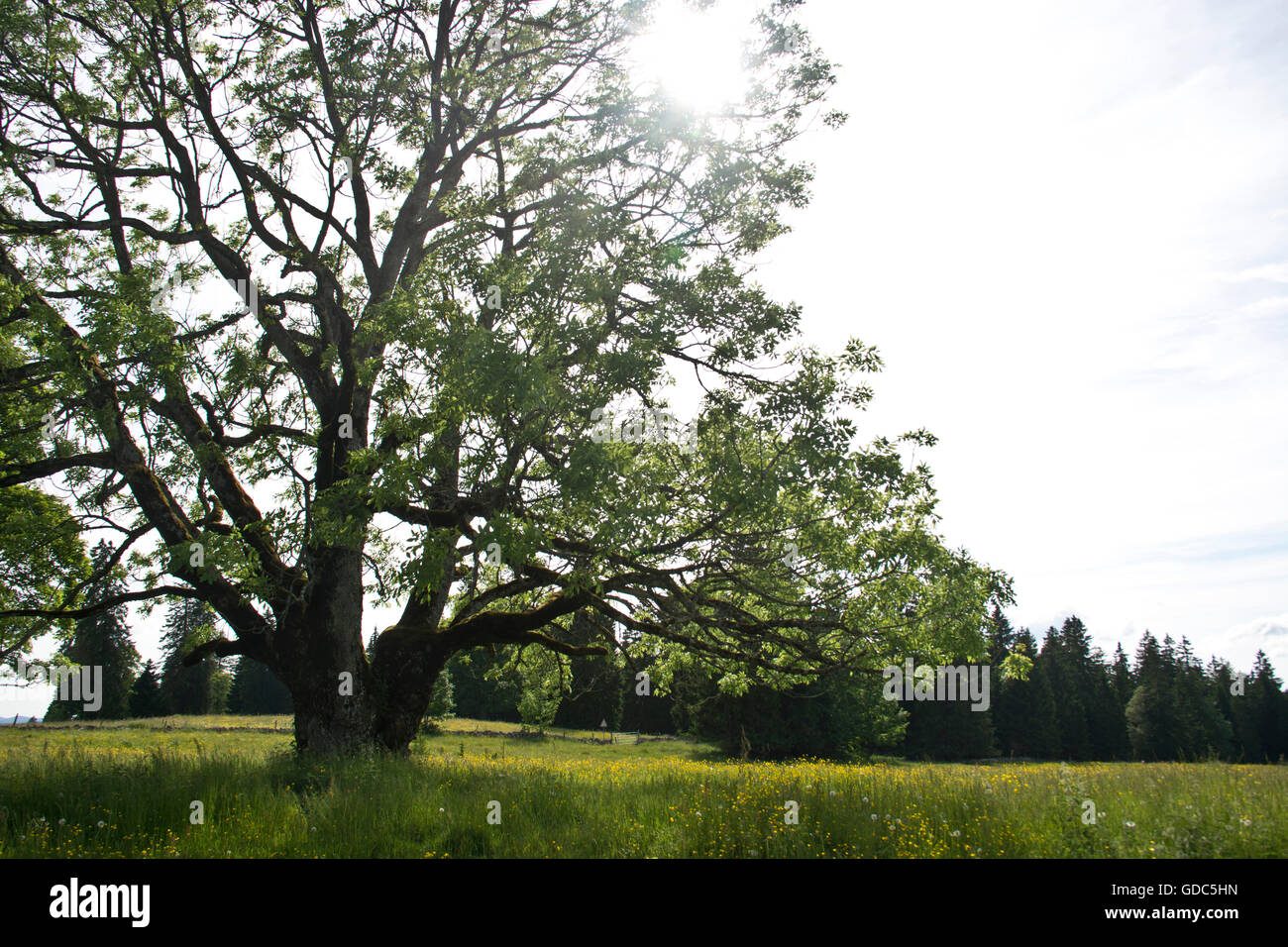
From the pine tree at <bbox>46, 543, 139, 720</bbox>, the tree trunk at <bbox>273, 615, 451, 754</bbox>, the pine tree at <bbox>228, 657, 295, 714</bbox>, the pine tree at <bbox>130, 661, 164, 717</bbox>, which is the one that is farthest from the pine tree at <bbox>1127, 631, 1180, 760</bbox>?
the pine tree at <bbox>130, 661, 164, 717</bbox>

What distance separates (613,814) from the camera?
865cm

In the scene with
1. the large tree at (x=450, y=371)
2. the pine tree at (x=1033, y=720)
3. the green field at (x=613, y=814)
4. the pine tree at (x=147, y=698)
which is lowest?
the pine tree at (x=1033, y=720)

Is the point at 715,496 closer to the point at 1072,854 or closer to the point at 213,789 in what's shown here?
the point at 1072,854

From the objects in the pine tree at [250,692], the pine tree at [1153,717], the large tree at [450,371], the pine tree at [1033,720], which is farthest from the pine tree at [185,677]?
the pine tree at [1153,717]

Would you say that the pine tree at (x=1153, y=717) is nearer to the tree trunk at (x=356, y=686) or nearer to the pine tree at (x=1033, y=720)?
the pine tree at (x=1033, y=720)

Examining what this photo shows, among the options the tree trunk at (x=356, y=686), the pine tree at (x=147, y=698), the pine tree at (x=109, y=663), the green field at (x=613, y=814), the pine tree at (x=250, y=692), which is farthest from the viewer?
the pine tree at (x=250, y=692)

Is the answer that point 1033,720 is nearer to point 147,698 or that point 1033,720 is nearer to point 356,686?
point 356,686

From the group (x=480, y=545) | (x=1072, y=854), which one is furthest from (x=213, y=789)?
(x=1072, y=854)

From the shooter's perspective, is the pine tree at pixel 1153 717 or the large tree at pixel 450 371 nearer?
the large tree at pixel 450 371

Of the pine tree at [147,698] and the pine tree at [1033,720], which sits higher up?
the pine tree at [147,698]

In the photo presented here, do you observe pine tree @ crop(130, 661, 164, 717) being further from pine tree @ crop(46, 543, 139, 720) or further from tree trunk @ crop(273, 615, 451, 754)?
tree trunk @ crop(273, 615, 451, 754)

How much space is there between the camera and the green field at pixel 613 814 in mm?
7477

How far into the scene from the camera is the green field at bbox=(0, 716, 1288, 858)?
7477 mm
